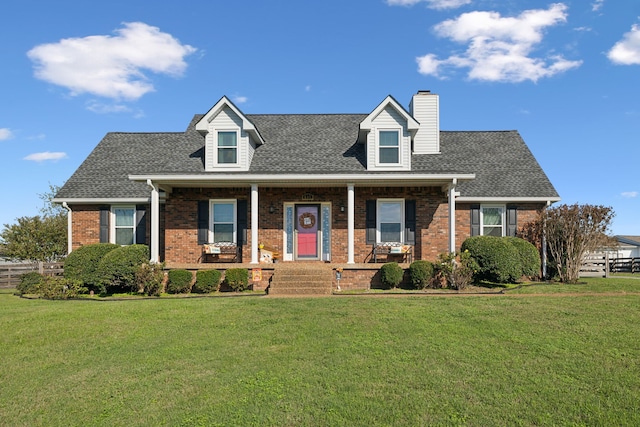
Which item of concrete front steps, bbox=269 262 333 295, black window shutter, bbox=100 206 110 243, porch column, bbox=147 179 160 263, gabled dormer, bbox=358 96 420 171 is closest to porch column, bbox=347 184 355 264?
concrete front steps, bbox=269 262 333 295

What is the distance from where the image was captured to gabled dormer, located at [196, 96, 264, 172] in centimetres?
1675

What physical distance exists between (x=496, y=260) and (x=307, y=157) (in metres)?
7.43

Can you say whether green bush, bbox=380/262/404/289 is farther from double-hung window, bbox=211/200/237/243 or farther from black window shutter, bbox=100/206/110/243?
black window shutter, bbox=100/206/110/243

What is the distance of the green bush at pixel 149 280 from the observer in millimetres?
14047

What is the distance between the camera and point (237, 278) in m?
14.4

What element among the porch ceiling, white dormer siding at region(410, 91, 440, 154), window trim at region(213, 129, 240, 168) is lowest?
the porch ceiling

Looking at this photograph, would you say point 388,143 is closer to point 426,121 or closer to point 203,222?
point 426,121

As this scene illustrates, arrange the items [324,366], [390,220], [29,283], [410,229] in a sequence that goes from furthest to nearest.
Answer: [390,220] < [410,229] < [29,283] < [324,366]

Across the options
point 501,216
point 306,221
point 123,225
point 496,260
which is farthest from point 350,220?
point 123,225

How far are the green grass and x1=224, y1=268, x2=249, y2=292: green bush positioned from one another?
387 cm

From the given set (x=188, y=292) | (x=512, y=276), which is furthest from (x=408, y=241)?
(x=188, y=292)

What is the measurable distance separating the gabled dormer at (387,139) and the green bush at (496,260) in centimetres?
374

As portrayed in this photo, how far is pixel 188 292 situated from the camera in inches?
573

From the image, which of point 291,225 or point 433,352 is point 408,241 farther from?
point 433,352
